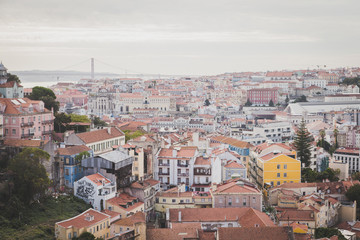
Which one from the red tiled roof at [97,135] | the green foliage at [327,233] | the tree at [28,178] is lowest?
the green foliage at [327,233]

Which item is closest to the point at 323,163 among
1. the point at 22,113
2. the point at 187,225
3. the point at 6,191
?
the point at 187,225

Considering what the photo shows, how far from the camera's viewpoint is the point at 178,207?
28.2 m

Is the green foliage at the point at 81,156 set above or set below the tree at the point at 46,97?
below

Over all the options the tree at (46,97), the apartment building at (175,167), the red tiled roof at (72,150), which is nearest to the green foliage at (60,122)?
the tree at (46,97)

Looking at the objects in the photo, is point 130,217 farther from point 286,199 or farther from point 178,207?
point 286,199

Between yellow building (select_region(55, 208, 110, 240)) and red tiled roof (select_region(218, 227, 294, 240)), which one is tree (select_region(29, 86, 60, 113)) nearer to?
yellow building (select_region(55, 208, 110, 240))

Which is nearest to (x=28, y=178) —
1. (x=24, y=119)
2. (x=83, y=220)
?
(x=83, y=220)

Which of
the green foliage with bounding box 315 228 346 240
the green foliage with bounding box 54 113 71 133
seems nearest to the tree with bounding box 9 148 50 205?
the green foliage with bounding box 54 113 71 133

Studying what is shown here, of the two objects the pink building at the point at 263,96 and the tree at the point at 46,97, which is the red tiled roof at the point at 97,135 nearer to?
the tree at the point at 46,97

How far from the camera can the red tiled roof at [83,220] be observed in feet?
71.7

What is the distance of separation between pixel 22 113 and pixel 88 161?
6102 millimetres

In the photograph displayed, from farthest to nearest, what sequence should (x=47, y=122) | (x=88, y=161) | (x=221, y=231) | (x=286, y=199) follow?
(x=47, y=122) → (x=286, y=199) → (x=88, y=161) → (x=221, y=231)

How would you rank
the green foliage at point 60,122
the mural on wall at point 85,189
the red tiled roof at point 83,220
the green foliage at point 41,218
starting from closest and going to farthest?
the green foliage at point 41,218, the red tiled roof at point 83,220, the mural on wall at point 85,189, the green foliage at point 60,122

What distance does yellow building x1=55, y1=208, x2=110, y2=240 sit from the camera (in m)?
21.6
